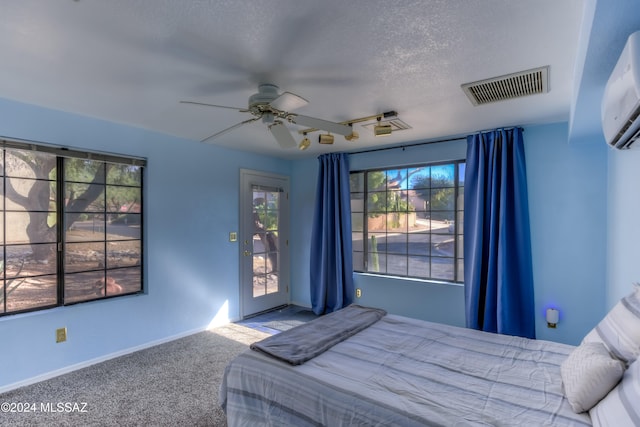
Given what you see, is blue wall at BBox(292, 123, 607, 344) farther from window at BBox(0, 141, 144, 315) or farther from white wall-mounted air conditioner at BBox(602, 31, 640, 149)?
window at BBox(0, 141, 144, 315)

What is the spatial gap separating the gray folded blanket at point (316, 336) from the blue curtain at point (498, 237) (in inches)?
51.3

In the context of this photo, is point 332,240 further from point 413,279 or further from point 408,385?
point 408,385

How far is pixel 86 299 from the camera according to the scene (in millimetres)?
3020

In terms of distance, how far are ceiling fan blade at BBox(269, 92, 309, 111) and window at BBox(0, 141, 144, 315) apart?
Result: 2.02m

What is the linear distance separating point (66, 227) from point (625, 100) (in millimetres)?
3888

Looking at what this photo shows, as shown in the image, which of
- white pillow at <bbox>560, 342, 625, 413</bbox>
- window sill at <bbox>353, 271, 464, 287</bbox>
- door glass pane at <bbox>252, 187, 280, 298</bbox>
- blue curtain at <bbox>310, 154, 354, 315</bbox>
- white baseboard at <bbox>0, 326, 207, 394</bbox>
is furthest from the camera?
door glass pane at <bbox>252, 187, 280, 298</bbox>

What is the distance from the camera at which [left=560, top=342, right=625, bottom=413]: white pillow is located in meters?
1.31

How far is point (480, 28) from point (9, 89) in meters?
3.17

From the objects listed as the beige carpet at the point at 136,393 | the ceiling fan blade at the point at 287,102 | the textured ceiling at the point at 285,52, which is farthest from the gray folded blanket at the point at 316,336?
the textured ceiling at the point at 285,52

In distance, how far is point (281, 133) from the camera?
2.33 meters

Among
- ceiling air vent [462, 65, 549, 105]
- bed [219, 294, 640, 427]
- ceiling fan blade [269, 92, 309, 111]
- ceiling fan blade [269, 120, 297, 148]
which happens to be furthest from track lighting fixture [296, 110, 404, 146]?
bed [219, 294, 640, 427]

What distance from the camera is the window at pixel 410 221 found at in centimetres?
383

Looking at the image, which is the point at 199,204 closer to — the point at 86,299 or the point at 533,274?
the point at 86,299

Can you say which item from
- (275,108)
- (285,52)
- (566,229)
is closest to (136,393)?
(275,108)
